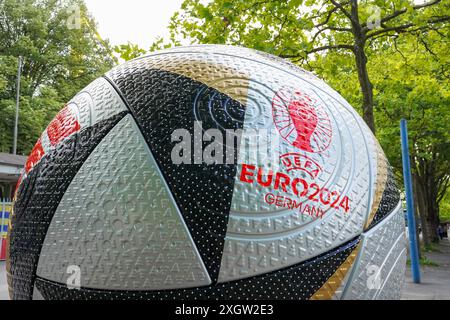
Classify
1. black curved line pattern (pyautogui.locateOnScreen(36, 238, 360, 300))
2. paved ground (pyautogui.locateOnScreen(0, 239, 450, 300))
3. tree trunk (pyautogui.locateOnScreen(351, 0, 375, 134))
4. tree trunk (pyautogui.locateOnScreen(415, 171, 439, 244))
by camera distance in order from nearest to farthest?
black curved line pattern (pyautogui.locateOnScreen(36, 238, 360, 300))
paved ground (pyautogui.locateOnScreen(0, 239, 450, 300))
tree trunk (pyautogui.locateOnScreen(351, 0, 375, 134))
tree trunk (pyautogui.locateOnScreen(415, 171, 439, 244))

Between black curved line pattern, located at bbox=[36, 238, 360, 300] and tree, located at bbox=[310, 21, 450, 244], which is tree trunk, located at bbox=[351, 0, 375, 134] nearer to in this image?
tree, located at bbox=[310, 21, 450, 244]

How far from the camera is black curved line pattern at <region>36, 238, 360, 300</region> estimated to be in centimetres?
196

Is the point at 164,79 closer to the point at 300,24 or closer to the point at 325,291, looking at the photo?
the point at 325,291

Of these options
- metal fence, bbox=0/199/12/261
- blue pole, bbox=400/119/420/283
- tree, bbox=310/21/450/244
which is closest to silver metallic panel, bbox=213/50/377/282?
blue pole, bbox=400/119/420/283

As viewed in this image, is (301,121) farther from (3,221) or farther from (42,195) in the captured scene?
(3,221)

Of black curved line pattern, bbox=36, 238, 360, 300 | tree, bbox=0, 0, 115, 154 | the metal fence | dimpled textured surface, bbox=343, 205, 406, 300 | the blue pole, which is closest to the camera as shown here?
black curved line pattern, bbox=36, 238, 360, 300

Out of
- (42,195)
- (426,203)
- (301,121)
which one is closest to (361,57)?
(301,121)

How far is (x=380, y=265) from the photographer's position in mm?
2271

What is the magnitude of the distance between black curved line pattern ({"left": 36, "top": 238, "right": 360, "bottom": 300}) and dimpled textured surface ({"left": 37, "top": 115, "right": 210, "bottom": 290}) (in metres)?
0.04

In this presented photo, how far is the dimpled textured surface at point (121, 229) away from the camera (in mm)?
1964

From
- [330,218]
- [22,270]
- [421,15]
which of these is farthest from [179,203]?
[421,15]

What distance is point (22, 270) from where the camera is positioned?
2.35 m

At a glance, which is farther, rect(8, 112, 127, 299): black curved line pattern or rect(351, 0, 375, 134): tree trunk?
rect(351, 0, 375, 134): tree trunk

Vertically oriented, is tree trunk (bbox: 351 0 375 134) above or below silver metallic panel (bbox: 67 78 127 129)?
above
